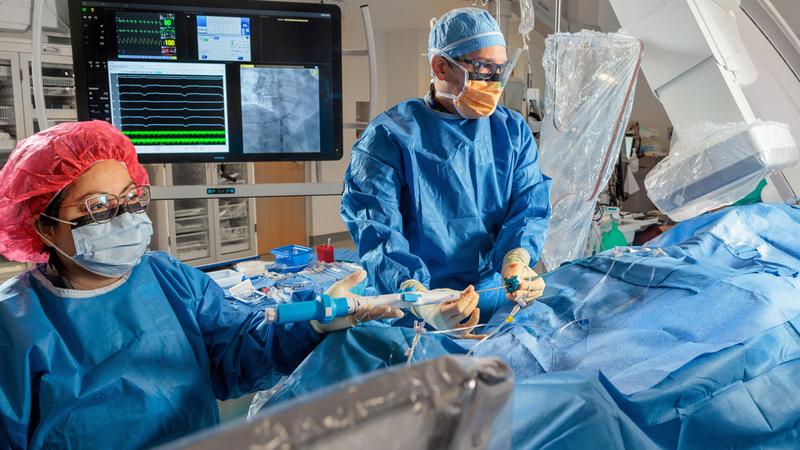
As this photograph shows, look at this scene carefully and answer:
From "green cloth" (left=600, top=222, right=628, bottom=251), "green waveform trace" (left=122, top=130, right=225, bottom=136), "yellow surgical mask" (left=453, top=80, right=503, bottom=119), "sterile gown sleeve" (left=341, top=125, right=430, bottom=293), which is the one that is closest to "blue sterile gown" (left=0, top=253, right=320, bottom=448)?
"sterile gown sleeve" (left=341, top=125, right=430, bottom=293)

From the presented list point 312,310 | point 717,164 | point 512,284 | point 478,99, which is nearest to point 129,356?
point 312,310

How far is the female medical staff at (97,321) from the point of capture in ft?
3.50

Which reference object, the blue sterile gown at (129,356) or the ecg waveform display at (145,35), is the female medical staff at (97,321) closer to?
the blue sterile gown at (129,356)

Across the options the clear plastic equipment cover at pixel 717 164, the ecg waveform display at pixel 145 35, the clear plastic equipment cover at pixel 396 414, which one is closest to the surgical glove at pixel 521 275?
the clear plastic equipment cover at pixel 717 164

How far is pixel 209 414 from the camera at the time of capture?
123cm

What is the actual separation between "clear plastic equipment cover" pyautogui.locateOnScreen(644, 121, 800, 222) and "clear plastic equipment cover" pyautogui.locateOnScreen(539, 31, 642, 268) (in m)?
0.58

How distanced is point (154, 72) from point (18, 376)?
1.56m

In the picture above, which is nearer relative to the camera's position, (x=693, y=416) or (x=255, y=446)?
(x=255, y=446)

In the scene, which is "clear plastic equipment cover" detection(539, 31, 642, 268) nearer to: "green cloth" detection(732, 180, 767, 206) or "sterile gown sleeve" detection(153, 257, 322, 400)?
"green cloth" detection(732, 180, 767, 206)

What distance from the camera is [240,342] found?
4.25ft

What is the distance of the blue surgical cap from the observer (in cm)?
174

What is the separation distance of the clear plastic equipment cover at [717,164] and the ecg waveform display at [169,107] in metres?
1.67

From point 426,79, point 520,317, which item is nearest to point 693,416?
point 520,317

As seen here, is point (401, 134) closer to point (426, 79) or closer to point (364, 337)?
point (364, 337)
